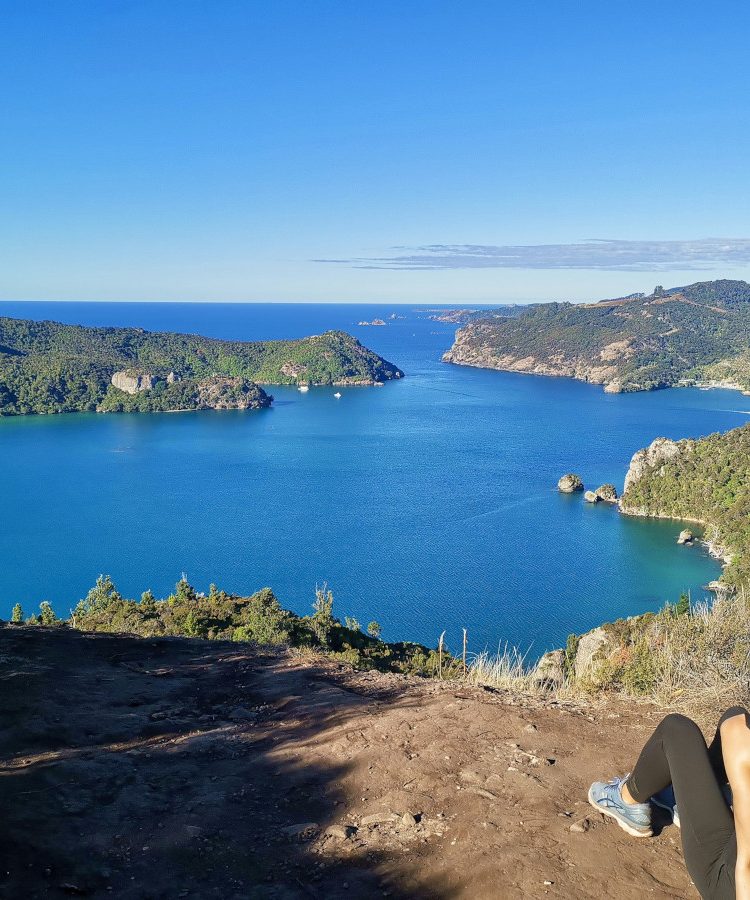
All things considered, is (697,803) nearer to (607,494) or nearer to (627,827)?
(627,827)

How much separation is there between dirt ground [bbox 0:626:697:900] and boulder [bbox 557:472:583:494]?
53.3 m

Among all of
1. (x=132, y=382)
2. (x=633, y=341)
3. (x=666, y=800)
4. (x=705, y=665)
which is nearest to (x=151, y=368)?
(x=132, y=382)

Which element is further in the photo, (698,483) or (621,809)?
(698,483)

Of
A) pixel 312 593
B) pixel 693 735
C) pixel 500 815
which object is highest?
pixel 693 735

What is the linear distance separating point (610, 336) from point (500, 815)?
15493 centimetres

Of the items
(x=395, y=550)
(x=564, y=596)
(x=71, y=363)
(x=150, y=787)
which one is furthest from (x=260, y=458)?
(x=150, y=787)

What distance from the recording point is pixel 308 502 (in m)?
55.6

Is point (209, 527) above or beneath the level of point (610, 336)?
beneath

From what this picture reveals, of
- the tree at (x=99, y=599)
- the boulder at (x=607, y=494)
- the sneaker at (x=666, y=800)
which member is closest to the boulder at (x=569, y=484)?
the boulder at (x=607, y=494)

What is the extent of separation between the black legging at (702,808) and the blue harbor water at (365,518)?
2985cm

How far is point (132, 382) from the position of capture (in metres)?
106

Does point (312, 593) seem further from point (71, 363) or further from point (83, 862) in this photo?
point (71, 363)

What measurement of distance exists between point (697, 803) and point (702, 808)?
2 cm

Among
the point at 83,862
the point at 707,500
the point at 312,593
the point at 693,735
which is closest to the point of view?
the point at 693,735
